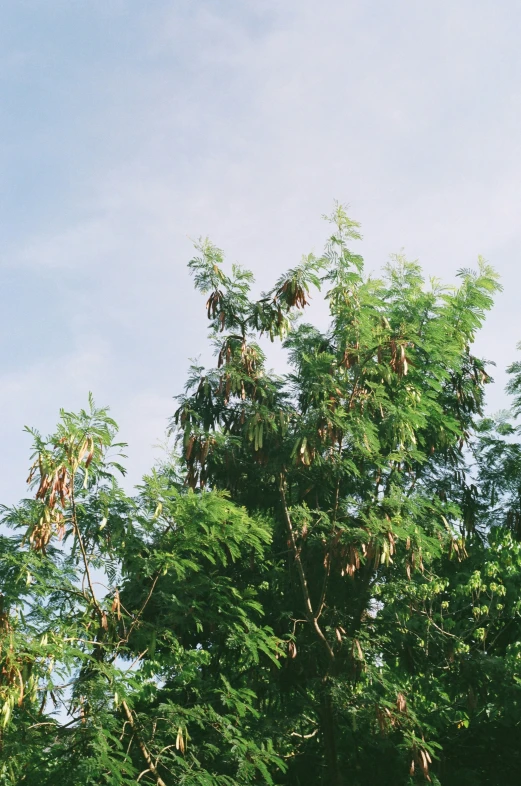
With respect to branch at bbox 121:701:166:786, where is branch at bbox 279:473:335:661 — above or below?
above

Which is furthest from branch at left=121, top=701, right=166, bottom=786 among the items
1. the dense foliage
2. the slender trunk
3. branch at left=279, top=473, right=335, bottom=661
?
branch at left=279, top=473, right=335, bottom=661

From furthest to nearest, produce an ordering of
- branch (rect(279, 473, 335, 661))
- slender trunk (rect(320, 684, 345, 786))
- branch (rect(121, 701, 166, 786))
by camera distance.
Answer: branch (rect(279, 473, 335, 661)) < slender trunk (rect(320, 684, 345, 786)) < branch (rect(121, 701, 166, 786))

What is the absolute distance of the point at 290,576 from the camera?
10641 mm

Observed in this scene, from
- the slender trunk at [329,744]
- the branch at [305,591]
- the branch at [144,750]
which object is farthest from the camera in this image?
the branch at [305,591]

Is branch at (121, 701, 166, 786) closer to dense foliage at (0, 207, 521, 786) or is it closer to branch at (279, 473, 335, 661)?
dense foliage at (0, 207, 521, 786)

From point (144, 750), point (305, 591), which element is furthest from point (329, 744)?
point (144, 750)

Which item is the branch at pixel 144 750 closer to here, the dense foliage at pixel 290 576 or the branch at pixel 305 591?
the dense foliage at pixel 290 576

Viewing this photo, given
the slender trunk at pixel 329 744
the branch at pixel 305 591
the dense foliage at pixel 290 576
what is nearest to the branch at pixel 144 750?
the dense foliage at pixel 290 576

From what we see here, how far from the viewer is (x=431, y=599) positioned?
38.0ft

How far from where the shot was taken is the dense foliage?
24.6ft

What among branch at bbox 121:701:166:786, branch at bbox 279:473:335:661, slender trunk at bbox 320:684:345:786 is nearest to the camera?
branch at bbox 121:701:166:786

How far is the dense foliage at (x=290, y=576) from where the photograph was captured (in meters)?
7.49

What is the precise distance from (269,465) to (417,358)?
111 inches

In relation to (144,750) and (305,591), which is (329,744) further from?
(144,750)
